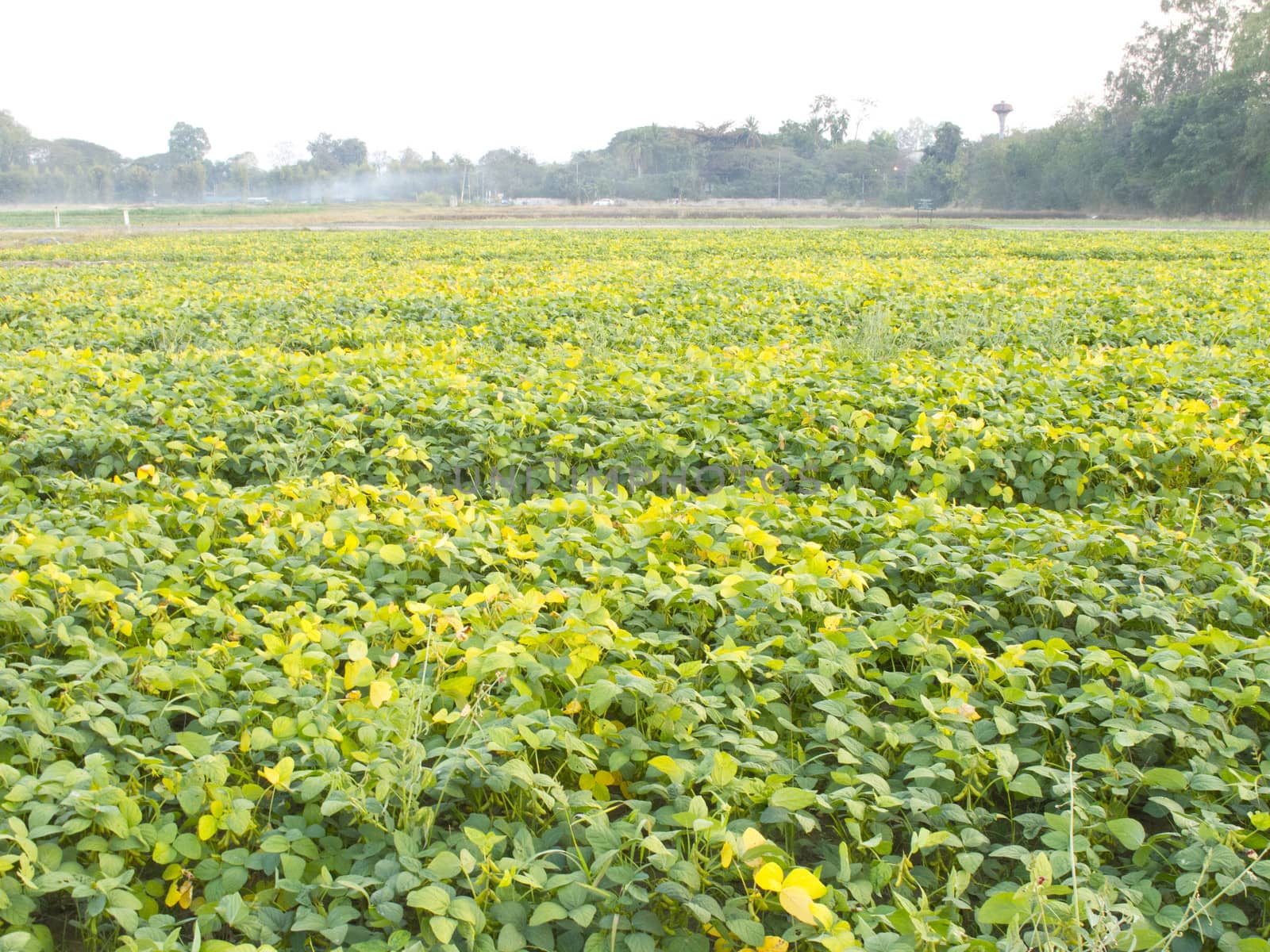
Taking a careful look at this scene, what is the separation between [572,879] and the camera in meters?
1.75

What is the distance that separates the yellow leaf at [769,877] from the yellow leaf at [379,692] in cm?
100

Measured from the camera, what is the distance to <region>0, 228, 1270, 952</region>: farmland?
180 cm

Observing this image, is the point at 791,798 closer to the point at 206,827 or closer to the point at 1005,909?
the point at 1005,909

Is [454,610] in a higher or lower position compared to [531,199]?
lower

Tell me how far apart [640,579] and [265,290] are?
8897 millimetres

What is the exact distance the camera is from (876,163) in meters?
79.2

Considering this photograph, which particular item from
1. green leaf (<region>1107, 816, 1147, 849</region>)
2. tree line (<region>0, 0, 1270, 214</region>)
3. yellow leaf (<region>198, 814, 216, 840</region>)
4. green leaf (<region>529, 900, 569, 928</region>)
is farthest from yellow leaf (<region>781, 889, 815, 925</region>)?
tree line (<region>0, 0, 1270, 214</region>)

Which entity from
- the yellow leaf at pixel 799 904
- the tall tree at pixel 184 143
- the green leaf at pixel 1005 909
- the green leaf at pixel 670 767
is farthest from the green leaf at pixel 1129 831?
the tall tree at pixel 184 143

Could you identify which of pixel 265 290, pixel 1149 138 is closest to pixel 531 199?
pixel 1149 138

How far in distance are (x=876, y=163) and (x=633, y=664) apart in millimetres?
84107

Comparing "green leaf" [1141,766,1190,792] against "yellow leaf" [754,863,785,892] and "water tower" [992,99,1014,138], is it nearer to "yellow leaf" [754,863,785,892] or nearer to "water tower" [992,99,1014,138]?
"yellow leaf" [754,863,785,892]

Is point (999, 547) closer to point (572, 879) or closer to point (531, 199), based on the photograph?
point (572, 879)

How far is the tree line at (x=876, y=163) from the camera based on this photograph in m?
45.7

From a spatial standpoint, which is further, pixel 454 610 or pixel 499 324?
pixel 499 324
